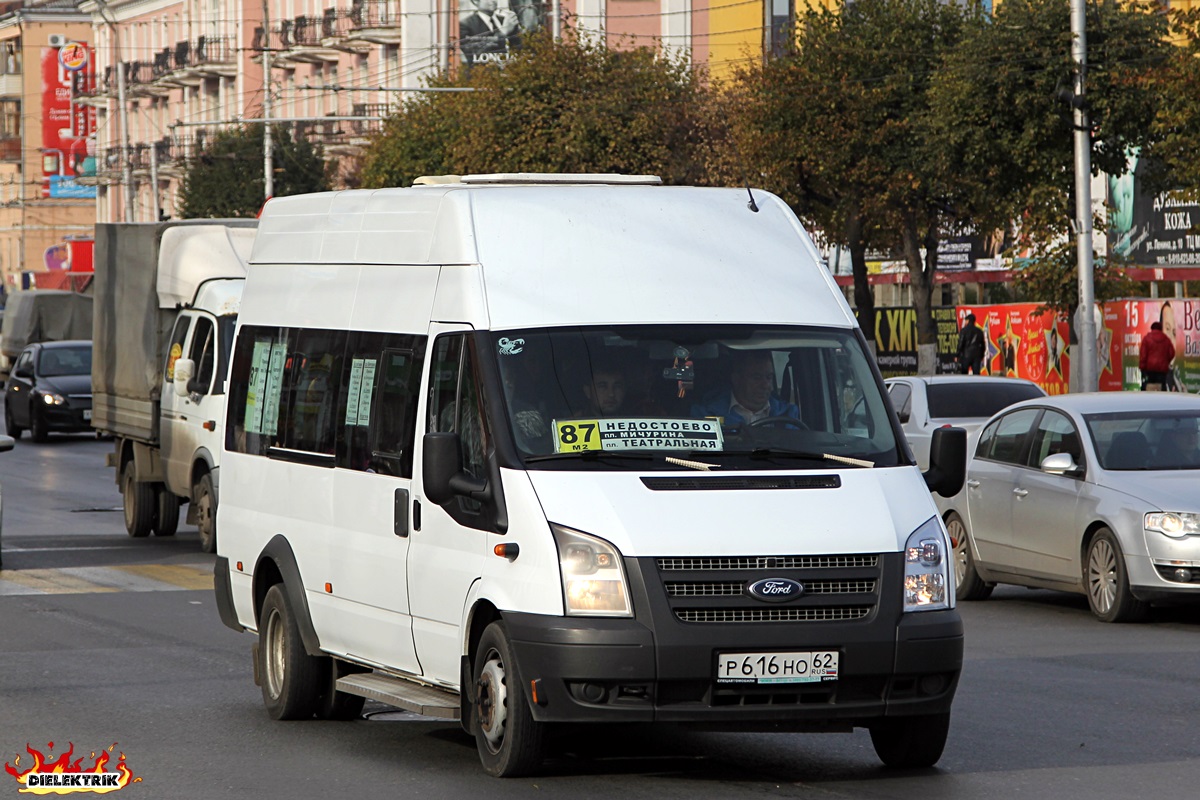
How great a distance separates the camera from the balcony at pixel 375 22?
250 ft

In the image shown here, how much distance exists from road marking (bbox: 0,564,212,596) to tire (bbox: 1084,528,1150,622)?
21.3 ft

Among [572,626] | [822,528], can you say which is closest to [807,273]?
[822,528]

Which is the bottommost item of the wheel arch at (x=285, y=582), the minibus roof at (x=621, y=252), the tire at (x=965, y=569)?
the tire at (x=965, y=569)

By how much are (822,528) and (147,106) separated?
99.6m

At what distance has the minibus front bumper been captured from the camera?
7.79 metres

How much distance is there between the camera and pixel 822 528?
313 inches

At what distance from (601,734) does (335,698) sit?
4.51 ft

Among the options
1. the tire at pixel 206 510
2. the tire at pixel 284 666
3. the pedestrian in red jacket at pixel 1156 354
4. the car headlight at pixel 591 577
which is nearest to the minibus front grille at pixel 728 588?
the car headlight at pixel 591 577

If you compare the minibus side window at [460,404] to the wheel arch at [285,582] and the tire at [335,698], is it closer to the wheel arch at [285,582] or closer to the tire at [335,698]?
the wheel arch at [285,582]

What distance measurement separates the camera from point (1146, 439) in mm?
14672

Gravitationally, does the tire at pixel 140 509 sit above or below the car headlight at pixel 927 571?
below

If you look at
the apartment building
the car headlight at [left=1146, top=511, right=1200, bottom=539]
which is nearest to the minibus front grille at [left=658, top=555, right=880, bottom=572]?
the car headlight at [left=1146, top=511, right=1200, bottom=539]

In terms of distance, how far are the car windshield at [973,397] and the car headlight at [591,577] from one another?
1427cm

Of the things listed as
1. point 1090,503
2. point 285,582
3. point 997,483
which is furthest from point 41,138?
point 285,582
